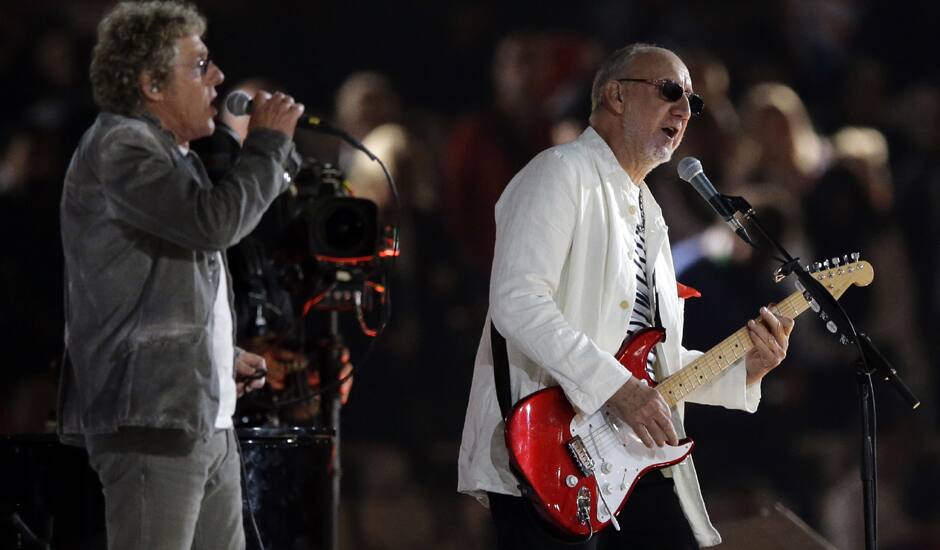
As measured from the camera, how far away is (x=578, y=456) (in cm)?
277

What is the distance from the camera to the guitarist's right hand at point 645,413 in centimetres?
270

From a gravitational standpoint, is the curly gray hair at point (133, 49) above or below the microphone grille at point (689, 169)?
above

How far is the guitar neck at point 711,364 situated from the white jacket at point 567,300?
2.7 inches

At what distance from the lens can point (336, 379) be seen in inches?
181

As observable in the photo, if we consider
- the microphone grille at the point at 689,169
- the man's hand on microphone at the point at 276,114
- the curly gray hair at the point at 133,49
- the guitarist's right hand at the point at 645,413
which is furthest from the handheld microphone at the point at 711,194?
the curly gray hair at the point at 133,49

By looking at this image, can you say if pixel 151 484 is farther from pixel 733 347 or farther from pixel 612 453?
pixel 733 347

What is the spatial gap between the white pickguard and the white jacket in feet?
0.37

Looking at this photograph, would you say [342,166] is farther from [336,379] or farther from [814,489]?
[814,489]

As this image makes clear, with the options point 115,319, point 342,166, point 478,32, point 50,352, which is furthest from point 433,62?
point 115,319

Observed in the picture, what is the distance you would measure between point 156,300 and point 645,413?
1.12 meters

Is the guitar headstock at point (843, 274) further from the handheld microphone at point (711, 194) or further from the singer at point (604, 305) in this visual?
the handheld microphone at point (711, 194)

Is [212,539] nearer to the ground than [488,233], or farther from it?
nearer to the ground

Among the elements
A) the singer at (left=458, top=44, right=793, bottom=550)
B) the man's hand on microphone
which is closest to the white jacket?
the singer at (left=458, top=44, right=793, bottom=550)

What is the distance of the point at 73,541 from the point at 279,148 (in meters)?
1.22
